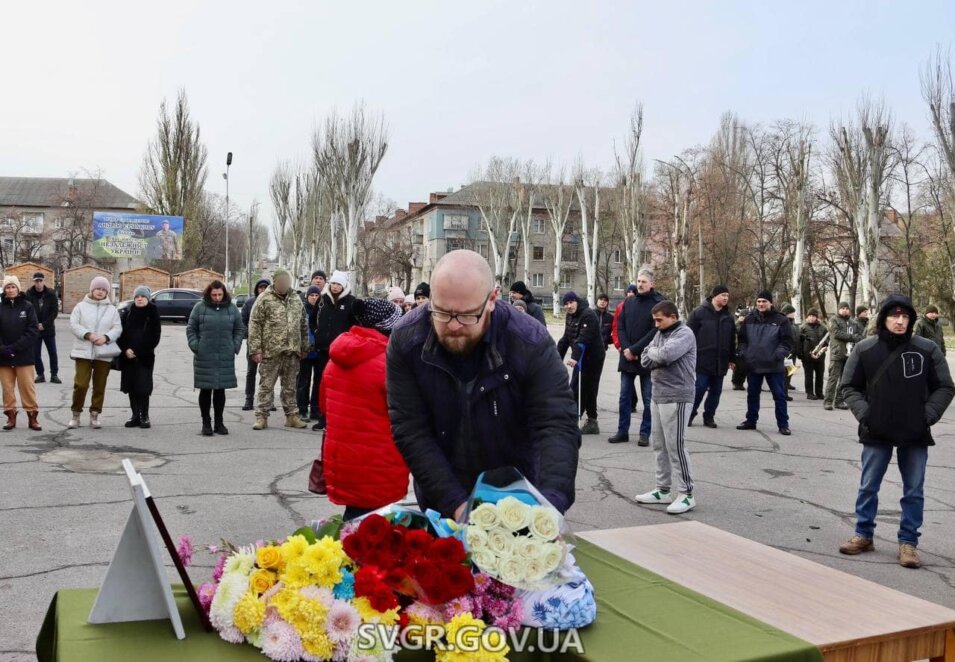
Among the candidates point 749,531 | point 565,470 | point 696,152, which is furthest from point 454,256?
point 696,152

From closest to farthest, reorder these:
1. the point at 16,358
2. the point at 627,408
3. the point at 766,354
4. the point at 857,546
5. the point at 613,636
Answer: the point at 613,636
the point at 857,546
the point at 16,358
the point at 627,408
the point at 766,354

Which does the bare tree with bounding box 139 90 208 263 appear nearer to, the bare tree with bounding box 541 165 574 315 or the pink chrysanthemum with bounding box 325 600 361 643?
the bare tree with bounding box 541 165 574 315

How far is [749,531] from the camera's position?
706 cm

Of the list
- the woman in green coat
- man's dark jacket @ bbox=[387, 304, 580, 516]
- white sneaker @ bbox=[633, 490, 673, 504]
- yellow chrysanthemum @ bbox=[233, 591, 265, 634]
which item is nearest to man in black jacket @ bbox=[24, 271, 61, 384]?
the woman in green coat

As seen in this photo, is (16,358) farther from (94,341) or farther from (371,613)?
(371,613)

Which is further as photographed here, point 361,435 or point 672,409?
point 672,409

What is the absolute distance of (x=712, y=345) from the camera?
40.8ft

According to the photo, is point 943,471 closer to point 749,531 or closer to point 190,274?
point 749,531

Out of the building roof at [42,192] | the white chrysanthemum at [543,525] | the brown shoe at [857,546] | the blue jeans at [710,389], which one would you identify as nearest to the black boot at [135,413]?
the blue jeans at [710,389]

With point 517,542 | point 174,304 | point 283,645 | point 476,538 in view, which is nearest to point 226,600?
point 283,645

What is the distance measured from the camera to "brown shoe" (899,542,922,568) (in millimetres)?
6133

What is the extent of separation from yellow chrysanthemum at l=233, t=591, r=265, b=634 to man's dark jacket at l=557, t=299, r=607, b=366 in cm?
949

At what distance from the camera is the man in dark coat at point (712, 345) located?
40.8 feet

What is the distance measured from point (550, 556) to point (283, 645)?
0.80 metres
